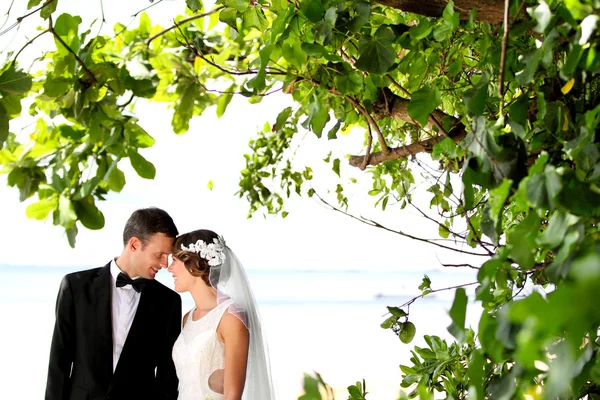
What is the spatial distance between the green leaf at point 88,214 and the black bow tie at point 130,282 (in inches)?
86.3

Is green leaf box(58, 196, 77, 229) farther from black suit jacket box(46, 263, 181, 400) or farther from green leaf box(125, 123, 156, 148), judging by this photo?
black suit jacket box(46, 263, 181, 400)

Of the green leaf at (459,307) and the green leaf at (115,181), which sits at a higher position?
the green leaf at (115,181)

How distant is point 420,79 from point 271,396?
191 cm

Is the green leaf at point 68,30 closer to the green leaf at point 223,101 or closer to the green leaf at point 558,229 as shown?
the green leaf at point 223,101

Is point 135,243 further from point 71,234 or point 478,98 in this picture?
point 478,98

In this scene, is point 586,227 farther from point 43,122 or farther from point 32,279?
point 32,279

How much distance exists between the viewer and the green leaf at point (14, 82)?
37.0 inches

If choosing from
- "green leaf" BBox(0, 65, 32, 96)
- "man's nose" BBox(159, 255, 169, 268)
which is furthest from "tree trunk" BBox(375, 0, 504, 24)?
"man's nose" BBox(159, 255, 169, 268)

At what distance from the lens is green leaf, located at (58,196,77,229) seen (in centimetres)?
86

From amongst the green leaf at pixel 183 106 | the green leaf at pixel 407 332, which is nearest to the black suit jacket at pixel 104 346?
the green leaf at pixel 407 332

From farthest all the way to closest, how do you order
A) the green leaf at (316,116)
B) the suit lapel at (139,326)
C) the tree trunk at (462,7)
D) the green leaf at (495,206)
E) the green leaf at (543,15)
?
the suit lapel at (139,326) < the green leaf at (316,116) < the tree trunk at (462,7) < the green leaf at (543,15) < the green leaf at (495,206)

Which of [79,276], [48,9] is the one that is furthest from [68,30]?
[79,276]

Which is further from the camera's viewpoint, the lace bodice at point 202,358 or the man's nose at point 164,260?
the man's nose at point 164,260

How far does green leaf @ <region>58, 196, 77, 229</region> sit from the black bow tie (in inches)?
86.7
